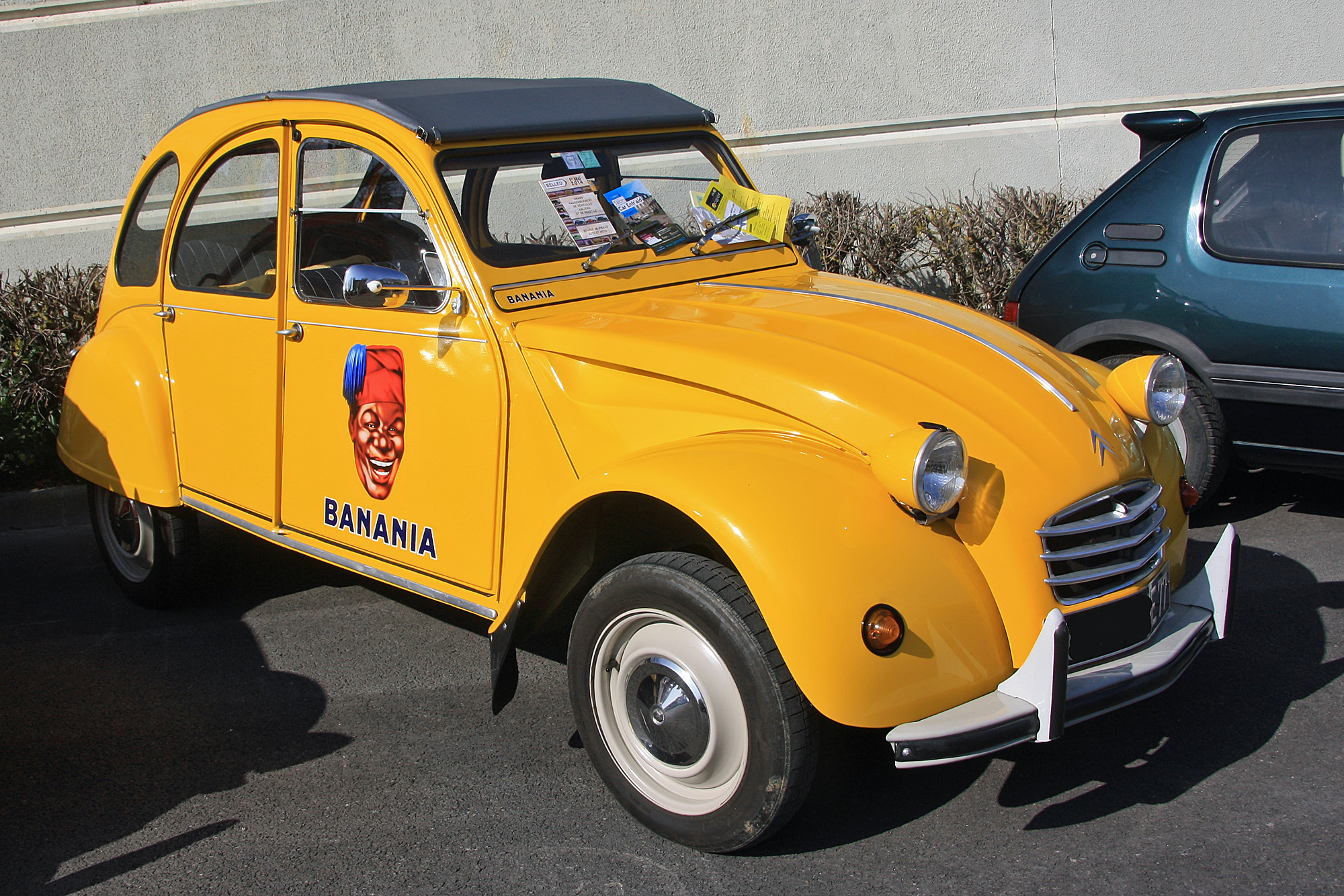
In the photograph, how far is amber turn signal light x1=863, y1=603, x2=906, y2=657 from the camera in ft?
8.25

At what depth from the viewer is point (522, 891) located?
9.10 feet

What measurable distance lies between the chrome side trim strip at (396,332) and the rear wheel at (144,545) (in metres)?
1.37

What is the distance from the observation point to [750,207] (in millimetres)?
4121

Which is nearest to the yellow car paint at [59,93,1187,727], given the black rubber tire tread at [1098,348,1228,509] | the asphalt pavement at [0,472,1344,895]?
the asphalt pavement at [0,472,1344,895]

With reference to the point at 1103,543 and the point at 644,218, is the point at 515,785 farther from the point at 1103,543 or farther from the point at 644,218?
the point at 644,218

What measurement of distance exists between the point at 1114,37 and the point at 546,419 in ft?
27.1

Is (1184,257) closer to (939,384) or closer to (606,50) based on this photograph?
(939,384)

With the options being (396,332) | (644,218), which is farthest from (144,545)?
(644,218)

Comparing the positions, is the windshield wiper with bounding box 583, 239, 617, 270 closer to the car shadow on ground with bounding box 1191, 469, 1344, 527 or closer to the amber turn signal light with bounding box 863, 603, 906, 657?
the amber turn signal light with bounding box 863, 603, 906, 657

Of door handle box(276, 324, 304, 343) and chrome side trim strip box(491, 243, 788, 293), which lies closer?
chrome side trim strip box(491, 243, 788, 293)

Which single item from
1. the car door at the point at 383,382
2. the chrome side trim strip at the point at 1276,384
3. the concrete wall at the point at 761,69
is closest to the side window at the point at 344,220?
the car door at the point at 383,382

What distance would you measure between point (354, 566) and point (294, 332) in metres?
0.80

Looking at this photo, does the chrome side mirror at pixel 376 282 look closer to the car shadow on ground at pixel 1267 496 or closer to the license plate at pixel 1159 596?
the license plate at pixel 1159 596

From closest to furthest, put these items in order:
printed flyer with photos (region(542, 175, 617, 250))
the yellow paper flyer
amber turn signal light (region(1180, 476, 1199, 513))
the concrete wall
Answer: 1. amber turn signal light (region(1180, 476, 1199, 513))
2. printed flyer with photos (region(542, 175, 617, 250))
3. the yellow paper flyer
4. the concrete wall
